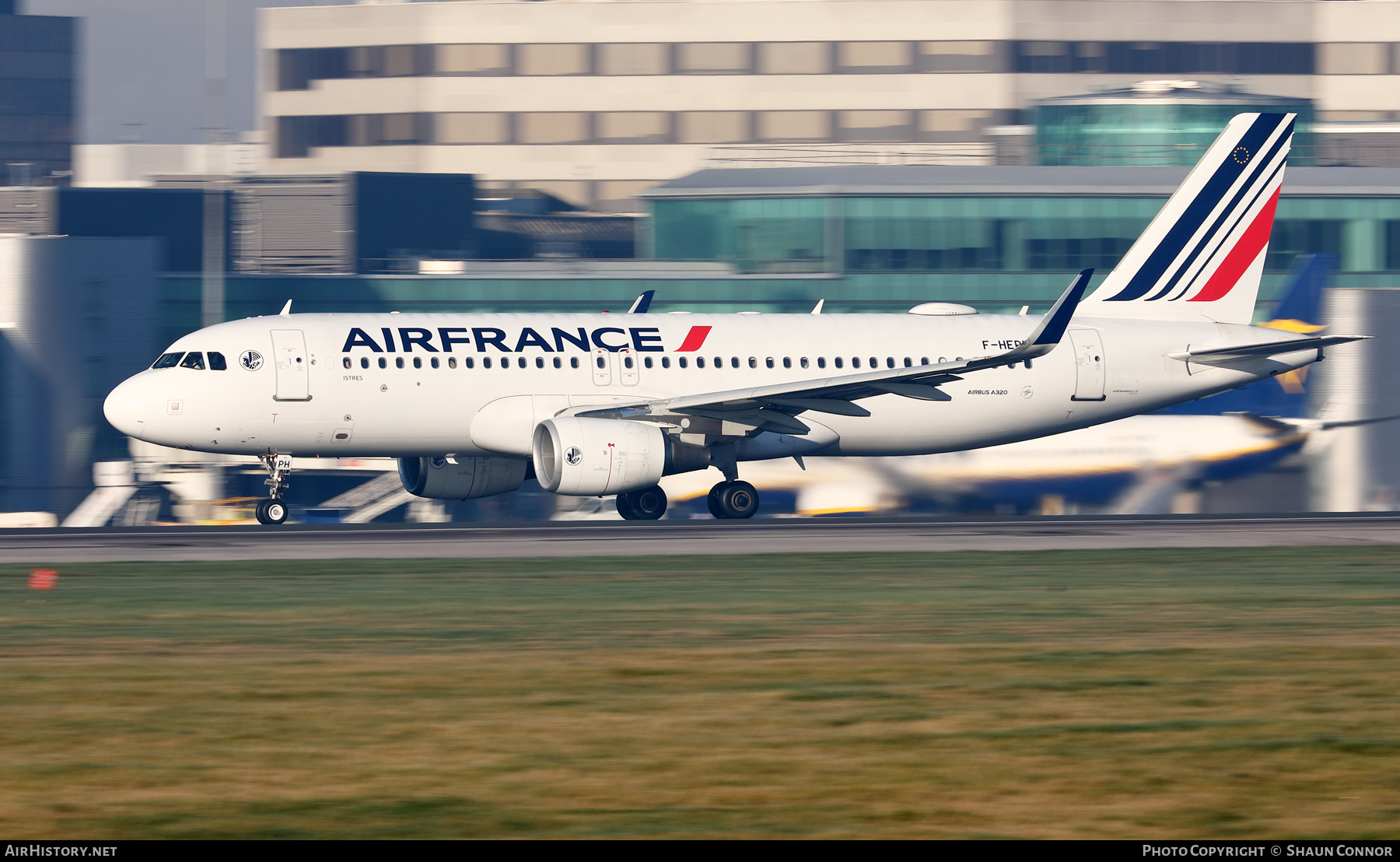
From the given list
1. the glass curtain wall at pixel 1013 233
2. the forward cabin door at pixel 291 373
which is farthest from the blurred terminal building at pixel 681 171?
the forward cabin door at pixel 291 373

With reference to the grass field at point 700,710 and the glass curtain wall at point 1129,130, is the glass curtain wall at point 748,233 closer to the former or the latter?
the glass curtain wall at point 1129,130

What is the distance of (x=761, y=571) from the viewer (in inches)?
1033

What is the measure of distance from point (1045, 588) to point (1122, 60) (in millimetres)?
110113

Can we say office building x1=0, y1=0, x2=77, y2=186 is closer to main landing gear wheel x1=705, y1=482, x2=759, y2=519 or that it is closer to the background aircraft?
the background aircraft

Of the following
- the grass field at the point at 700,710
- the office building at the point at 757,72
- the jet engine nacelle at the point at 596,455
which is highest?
the office building at the point at 757,72

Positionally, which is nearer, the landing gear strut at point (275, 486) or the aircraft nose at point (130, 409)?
the aircraft nose at point (130, 409)

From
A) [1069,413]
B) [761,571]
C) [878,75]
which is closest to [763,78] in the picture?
[878,75]

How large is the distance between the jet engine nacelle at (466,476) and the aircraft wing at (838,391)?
2993 mm

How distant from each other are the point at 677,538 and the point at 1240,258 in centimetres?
1623

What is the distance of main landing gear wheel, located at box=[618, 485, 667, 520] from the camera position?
38219mm

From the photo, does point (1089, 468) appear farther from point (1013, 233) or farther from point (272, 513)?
point (1013, 233)

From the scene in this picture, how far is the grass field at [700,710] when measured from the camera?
1128cm

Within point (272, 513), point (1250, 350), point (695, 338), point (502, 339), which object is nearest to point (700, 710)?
point (502, 339)

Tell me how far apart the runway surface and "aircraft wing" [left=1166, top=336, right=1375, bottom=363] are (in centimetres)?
362
